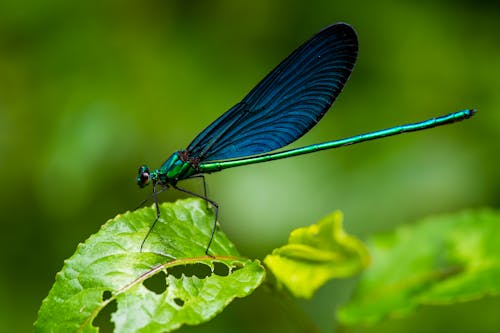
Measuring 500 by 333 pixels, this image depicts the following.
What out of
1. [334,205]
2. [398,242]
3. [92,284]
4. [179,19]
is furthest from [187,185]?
[92,284]

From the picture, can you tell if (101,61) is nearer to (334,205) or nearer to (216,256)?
(334,205)

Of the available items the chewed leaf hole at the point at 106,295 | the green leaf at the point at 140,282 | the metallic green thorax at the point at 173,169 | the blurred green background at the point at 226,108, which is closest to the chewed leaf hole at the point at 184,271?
the green leaf at the point at 140,282

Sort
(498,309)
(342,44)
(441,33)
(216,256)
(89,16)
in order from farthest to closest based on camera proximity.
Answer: (441,33)
(89,16)
(498,309)
(342,44)
(216,256)

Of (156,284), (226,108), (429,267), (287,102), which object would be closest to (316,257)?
(156,284)

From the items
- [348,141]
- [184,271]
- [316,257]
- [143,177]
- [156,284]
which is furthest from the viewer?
[348,141]

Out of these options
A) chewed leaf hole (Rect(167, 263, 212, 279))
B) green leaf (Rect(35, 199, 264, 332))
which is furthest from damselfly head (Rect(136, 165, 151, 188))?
chewed leaf hole (Rect(167, 263, 212, 279))

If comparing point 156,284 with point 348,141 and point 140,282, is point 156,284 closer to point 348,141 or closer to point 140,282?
point 140,282

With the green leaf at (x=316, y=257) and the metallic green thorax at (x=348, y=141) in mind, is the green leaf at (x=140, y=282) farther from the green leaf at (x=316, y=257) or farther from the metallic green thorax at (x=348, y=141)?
the metallic green thorax at (x=348, y=141)
